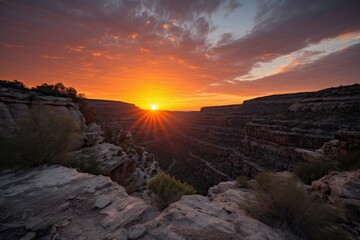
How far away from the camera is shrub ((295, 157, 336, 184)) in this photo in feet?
22.3

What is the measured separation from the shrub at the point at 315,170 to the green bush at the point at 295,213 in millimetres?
5025

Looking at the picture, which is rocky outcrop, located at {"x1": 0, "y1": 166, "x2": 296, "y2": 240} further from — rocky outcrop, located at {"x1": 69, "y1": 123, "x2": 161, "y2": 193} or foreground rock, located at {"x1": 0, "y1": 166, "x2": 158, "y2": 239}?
rocky outcrop, located at {"x1": 69, "y1": 123, "x2": 161, "y2": 193}

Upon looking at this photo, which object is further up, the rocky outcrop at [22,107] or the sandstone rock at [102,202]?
the rocky outcrop at [22,107]

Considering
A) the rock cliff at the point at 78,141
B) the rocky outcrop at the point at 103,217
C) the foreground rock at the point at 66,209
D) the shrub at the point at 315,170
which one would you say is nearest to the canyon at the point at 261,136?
the shrub at the point at 315,170

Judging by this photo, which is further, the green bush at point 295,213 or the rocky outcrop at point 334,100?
the rocky outcrop at point 334,100

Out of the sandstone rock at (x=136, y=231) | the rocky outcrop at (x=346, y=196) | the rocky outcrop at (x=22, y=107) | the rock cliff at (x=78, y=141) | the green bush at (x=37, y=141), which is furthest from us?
the rocky outcrop at (x=22, y=107)

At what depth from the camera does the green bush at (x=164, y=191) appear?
3.94 metres

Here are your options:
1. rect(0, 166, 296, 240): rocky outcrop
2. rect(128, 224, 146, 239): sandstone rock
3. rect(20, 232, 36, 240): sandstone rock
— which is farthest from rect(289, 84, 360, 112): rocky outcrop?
rect(20, 232, 36, 240): sandstone rock

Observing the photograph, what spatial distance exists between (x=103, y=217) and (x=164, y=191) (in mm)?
1634

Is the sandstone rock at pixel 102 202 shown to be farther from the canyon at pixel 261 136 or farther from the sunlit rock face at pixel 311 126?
the sunlit rock face at pixel 311 126

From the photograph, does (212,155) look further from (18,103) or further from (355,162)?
(18,103)

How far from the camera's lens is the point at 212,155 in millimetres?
41469

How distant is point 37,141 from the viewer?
19.2 ft

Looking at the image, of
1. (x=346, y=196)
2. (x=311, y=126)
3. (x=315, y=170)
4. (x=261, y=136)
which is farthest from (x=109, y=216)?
(x=261, y=136)
